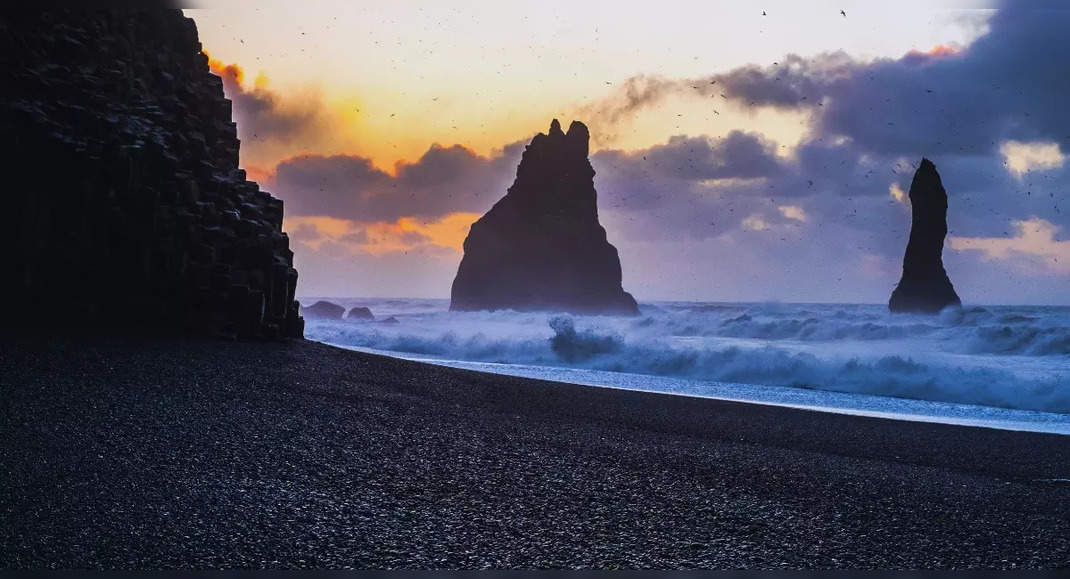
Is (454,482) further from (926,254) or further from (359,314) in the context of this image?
(359,314)

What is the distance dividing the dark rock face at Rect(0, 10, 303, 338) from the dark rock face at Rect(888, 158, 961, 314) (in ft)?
149

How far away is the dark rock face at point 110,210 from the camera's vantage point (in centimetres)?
1275

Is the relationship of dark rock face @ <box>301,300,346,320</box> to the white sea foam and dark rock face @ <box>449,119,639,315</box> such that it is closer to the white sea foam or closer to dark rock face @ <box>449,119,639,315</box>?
dark rock face @ <box>449,119,639,315</box>

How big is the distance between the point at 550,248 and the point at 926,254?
31.8 m

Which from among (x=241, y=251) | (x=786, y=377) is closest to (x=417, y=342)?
(x=241, y=251)

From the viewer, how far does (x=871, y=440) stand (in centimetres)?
889

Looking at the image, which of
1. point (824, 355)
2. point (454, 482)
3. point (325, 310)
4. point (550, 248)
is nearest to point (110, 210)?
point (454, 482)

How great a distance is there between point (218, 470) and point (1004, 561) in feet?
15.9

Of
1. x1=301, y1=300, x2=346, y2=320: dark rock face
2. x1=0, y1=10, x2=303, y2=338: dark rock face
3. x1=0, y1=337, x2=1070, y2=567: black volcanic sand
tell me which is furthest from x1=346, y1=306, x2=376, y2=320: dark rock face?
x1=0, y1=337, x2=1070, y2=567: black volcanic sand

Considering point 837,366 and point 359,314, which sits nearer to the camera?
point 837,366

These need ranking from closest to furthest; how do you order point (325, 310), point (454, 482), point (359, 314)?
point (454, 482) → point (359, 314) → point (325, 310)

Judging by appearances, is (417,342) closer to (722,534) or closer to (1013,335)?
(1013,335)

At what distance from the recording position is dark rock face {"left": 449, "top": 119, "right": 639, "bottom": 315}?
231 ft

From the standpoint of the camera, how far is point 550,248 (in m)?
71.8
